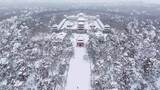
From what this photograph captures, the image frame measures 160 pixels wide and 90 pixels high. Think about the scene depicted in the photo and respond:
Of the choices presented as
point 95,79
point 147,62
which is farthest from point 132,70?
point 95,79

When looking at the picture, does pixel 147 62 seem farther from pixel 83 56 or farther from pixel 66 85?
pixel 66 85

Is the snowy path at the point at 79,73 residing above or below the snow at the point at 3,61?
below

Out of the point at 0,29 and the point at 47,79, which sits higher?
the point at 0,29

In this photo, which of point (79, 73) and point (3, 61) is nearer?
point (79, 73)

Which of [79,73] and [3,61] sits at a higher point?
[3,61]

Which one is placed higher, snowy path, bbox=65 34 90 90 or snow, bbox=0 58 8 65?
snow, bbox=0 58 8 65

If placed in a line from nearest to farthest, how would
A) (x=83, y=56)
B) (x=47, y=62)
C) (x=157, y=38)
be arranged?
(x=47, y=62)
(x=83, y=56)
(x=157, y=38)

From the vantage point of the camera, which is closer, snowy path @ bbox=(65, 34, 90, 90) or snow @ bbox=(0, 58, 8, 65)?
snowy path @ bbox=(65, 34, 90, 90)

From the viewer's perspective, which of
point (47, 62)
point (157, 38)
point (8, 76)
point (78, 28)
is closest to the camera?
point (8, 76)
